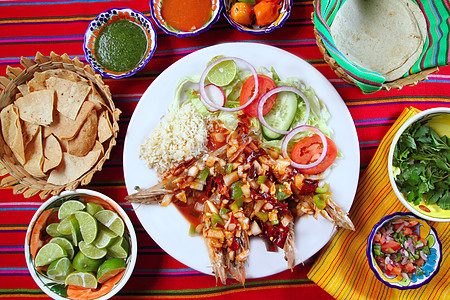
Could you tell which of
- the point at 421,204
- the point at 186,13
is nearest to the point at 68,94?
the point at 186,13

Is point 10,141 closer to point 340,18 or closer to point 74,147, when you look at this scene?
point 74,147

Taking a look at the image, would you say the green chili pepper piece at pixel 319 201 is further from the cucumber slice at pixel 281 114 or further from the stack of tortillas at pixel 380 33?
the stack of tortillas at pixel 380 33

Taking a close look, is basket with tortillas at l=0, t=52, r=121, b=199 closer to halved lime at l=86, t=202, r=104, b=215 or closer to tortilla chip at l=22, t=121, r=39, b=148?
tortilla chip at l=22, t=121, r=39, b=148

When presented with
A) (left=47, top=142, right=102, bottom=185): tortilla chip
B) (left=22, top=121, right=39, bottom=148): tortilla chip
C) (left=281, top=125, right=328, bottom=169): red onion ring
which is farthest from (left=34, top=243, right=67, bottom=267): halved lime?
(left=281, top=125, right=328, bottom=169): red onion ring

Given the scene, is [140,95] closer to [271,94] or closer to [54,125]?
[54,125]

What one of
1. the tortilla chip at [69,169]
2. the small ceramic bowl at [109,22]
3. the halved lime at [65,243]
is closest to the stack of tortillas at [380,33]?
the small ceramic bowl at [109,22]

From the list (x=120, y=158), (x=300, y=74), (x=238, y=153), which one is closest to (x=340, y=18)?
(x=300, y=74)
